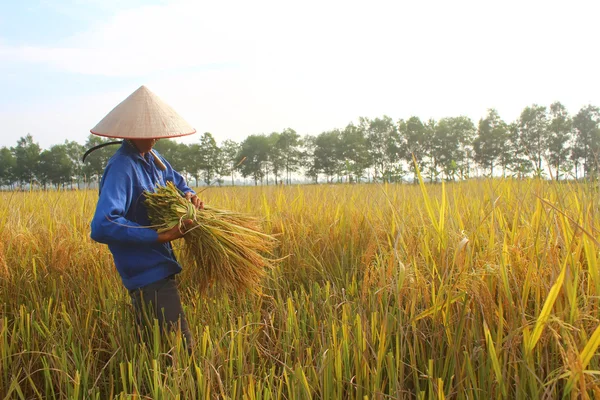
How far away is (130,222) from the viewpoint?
5.63 ft

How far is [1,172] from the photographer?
6147 centimetres

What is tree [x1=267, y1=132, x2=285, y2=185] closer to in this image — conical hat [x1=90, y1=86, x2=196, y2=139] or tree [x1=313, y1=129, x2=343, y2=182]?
tree [x1=313, y1=129, x2=343, y2=182]

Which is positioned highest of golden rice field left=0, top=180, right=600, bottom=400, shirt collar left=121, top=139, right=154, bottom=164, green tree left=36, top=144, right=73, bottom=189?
green tree left=36, top=144, right=73, bottom=189

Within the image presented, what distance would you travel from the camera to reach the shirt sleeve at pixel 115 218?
1.63 m

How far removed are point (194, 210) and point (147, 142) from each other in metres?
0.41

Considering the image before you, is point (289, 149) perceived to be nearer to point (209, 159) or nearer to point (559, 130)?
point (209, 159)

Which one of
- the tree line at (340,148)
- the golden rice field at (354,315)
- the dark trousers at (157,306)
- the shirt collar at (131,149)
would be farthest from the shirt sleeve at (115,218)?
the tree line at (340,148)

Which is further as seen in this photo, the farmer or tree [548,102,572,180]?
tree [548,102,572,180]

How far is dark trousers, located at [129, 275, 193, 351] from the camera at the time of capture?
6.01 ft

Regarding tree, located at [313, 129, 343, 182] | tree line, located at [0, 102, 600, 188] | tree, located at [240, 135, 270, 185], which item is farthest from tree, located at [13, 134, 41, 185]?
tree, located at [313, 129, 343, 182]

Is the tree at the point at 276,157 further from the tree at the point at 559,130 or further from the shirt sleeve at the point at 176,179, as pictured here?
the shirt sleeve at the point at 176,179

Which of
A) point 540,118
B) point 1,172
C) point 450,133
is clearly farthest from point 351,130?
point 1,172

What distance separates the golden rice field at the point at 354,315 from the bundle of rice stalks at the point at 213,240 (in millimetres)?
203

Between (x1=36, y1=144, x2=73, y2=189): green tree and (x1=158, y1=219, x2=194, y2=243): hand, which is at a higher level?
(x1=36, y1=144, x2=73, y2=189): green tree
